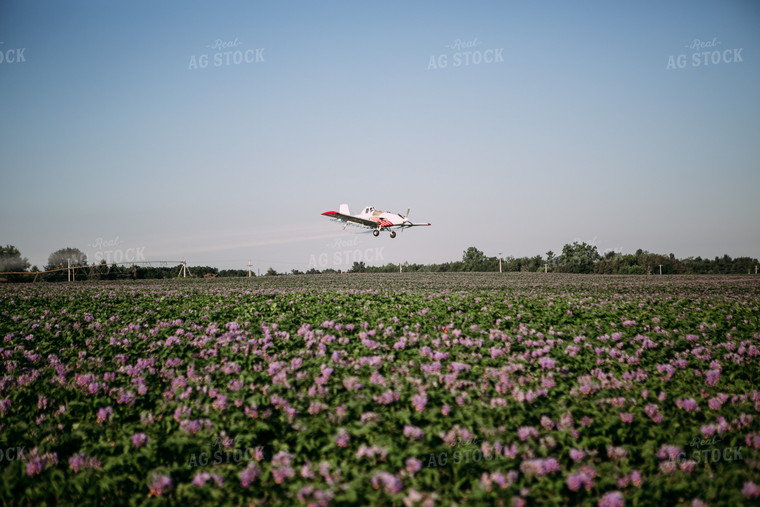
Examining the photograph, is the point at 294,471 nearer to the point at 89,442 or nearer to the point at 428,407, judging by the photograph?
the point at 428,407

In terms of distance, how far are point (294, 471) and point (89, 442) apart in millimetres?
3157

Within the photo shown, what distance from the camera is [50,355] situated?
8.60 m

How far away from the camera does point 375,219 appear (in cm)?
3275

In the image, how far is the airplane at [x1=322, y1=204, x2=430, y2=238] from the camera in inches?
1245

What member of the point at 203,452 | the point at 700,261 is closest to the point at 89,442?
the point at 203,452

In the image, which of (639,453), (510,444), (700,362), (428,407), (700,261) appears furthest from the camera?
(700,261)

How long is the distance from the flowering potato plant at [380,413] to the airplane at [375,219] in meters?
21.2

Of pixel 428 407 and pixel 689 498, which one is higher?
pixel 428 407

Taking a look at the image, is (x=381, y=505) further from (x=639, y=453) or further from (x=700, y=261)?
(x=700, y=261)

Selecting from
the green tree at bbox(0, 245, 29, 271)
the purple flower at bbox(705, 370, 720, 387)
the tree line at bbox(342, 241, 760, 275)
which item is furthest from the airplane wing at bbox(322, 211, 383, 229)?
the green tree at bbox(0, 245, 29, 271)

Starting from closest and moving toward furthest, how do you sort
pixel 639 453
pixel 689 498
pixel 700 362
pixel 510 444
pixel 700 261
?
pixel 689 498 < pixel 510 444 < pixel 639 453 < pixel 700 362 < pixel 700 261

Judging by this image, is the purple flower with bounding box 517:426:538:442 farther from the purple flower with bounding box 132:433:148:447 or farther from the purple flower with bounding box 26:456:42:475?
the purple flower with bounding box 26:456:42:475

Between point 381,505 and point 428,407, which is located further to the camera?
point 428,407

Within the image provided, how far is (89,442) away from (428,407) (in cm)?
458
